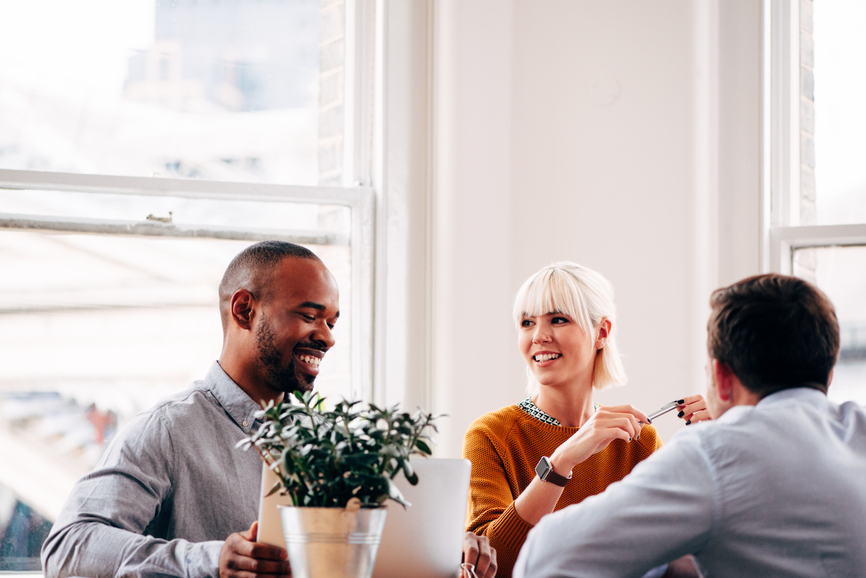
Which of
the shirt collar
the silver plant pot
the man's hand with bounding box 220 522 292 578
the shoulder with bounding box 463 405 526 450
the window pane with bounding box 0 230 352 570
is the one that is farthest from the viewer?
the window pane with bounding box 0 230 352 570

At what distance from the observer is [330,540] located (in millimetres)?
1064

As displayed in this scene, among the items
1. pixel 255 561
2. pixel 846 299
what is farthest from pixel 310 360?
pixel 846 299

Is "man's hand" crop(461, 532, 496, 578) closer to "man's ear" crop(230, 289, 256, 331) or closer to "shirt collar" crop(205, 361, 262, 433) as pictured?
"shirt collar" crop(205, 361, 262, 433)

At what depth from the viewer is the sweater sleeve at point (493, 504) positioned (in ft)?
5.87

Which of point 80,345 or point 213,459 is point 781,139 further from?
point 80,345

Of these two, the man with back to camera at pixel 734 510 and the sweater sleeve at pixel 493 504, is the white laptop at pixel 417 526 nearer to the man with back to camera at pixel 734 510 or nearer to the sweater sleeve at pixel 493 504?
the man with back to camera at pixel 734 510

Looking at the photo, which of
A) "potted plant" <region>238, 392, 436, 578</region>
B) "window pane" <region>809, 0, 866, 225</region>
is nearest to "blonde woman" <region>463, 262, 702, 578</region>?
"potted plant" <region>238, 392, 436, 578</region>

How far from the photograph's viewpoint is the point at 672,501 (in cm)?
107

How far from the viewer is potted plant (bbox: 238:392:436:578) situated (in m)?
1.07

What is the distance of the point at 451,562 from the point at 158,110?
1.89 meters

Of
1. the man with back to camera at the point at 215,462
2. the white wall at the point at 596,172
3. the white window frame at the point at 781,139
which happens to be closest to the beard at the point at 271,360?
the man with back to camera at the point at 215,462

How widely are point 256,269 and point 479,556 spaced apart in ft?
2.61

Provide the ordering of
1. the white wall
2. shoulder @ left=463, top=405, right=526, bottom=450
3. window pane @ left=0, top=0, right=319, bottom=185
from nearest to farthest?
shoulder @ left=463, top=405, right=526, bottom=450 < window pane @ left=0, top=0, right=319, bottom=185 < the white wall

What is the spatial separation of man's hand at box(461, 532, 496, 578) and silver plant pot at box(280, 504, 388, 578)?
19.2 inches
